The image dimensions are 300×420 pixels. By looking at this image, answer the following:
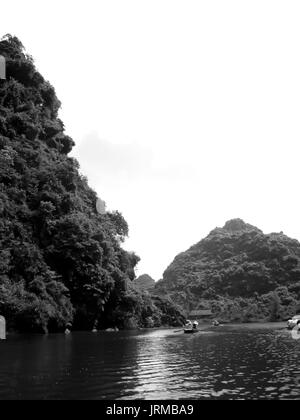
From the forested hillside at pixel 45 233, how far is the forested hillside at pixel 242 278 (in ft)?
160

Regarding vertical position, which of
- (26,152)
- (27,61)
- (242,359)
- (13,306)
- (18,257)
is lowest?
(242,359)

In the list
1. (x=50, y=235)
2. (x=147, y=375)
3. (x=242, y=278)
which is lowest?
(x=147, y=375)

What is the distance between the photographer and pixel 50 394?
1437 cm

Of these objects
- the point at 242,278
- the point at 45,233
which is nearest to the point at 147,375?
the point at 45,233

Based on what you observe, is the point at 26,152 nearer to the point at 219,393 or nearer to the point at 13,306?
the point at 13,306

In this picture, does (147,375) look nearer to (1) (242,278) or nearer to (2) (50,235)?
(2) (50,235)

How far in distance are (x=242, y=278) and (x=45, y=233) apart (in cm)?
9661

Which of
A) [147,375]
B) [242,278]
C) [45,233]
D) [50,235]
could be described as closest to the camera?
[147,375]

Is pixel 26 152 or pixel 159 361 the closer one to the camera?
pixel 159 361

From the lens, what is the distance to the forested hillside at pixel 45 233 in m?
51.2

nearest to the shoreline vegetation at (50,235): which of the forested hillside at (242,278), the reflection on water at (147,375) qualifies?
the reflection on water at (147,375)

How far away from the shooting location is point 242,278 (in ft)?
→ 465

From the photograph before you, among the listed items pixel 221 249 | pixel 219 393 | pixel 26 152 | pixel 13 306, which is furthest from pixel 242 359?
pixel 221 249

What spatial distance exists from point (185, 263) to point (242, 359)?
14802 cm
